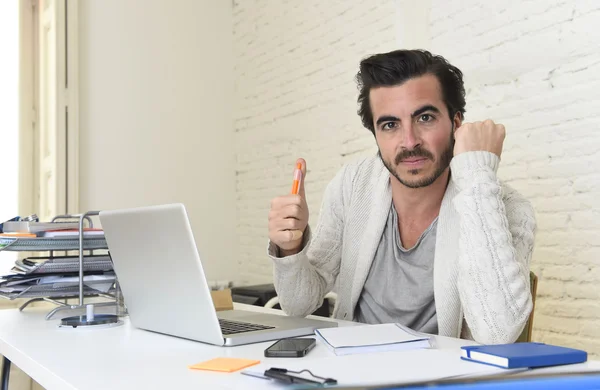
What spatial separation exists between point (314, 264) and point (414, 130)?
1.57 feet

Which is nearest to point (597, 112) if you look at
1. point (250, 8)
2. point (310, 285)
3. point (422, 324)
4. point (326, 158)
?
point (422, 324)

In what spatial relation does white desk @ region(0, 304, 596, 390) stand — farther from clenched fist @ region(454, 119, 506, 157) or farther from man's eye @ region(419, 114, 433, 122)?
man's eye @ region(419, 114, 433, 122)

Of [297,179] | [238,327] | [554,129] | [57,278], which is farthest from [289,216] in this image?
[554,129]

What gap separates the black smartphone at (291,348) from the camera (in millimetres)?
1040

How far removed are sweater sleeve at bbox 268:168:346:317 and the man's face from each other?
230 mm

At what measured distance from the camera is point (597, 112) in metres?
2.19

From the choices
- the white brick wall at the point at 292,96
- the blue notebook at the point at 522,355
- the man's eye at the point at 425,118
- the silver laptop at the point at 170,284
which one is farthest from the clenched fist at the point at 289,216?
the white brick wall at the point at 292,96

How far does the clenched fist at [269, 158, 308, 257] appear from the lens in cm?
148

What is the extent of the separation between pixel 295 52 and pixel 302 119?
42 centimetres

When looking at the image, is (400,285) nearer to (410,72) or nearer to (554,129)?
(410,72)

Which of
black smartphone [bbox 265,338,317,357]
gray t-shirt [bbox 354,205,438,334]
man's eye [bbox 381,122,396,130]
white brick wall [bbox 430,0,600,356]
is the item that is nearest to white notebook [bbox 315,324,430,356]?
black smartphone [bbox 265,338,317,357]

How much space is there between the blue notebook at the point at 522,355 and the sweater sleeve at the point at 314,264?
2.26ft

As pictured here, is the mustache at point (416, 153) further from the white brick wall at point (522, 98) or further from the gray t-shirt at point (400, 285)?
the white brick wall at point (522, 98)

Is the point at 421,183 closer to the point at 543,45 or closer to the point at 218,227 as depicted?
the point at 543,45
